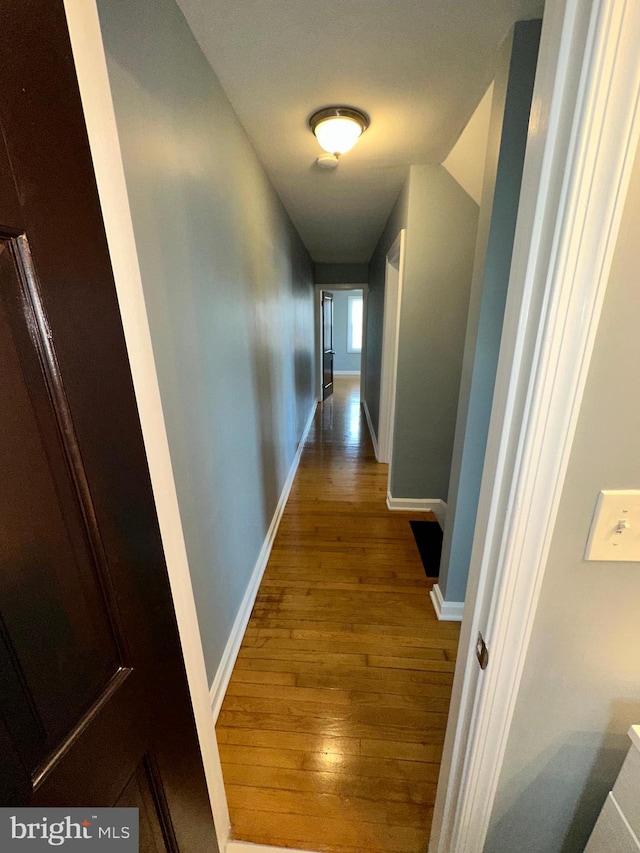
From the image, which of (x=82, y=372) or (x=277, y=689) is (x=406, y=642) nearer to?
(x=277, y=689)

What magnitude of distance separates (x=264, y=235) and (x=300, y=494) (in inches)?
80.0

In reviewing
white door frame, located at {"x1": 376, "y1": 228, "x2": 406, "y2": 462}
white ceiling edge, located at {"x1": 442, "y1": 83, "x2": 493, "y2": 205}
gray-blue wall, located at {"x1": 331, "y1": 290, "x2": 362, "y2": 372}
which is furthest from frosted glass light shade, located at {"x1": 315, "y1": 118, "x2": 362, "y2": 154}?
gray-blue wall, located at {"x1": 331, "y1": 290, "x2": 362, "y2": 372}

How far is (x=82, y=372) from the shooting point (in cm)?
49

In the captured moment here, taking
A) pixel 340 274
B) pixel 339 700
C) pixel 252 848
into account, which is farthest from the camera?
pixel 340 274

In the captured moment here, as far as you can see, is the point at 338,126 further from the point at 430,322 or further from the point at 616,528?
the point at 616,528

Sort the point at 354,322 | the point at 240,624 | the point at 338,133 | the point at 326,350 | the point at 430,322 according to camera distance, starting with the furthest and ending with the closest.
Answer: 1. the point at 354,322
2. the point at 326,350
3. the point at 430,322
4. the point at 240,624
5. the point at 338,133

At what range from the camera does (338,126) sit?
154 cm

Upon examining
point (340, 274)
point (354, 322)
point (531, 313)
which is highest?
point (340, 274)

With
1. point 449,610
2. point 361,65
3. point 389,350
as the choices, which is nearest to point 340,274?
point 389,350

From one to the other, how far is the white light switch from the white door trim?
0.08m

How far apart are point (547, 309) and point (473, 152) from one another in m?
1.81

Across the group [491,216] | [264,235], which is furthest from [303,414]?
[491,216]

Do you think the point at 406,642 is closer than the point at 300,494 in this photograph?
Yes

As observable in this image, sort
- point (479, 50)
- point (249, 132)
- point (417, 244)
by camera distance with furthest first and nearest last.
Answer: point (417, 244) → point (249, 132) → point (479, 50)
